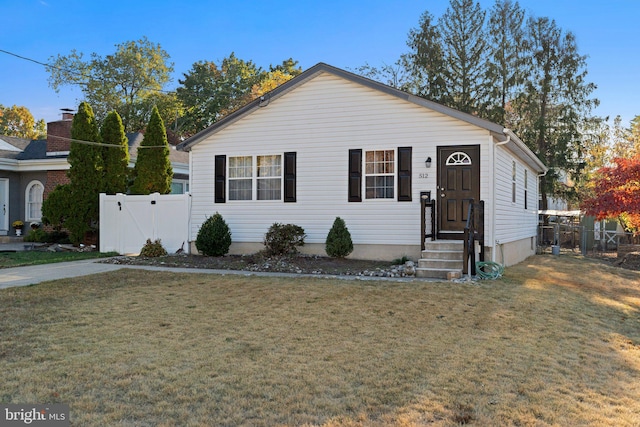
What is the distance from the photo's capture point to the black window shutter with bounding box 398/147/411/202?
465 inches

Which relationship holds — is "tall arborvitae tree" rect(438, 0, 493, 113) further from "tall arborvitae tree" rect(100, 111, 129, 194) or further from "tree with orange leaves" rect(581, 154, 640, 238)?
"tall arborvitae tree" rect(100, 111, 129, 194)

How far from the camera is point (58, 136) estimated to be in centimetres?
1947

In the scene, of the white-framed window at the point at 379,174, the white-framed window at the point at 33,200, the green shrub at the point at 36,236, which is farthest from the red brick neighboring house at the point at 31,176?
the white-framed window at the point at 379,174

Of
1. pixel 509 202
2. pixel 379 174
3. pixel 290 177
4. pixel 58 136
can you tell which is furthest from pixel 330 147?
pixel 58 136

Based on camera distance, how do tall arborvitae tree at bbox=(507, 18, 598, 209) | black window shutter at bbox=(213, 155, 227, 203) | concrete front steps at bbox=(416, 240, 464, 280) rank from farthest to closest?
1. tall arborvitae tree at bbox=(507, 18, 598, 209)
2. black window shutter at bbox=(213, 155, 227, 203)
3. concrete front steps at bbox=(416, 240, 464, 280)

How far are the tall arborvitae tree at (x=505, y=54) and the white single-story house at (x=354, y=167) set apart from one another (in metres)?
11.9

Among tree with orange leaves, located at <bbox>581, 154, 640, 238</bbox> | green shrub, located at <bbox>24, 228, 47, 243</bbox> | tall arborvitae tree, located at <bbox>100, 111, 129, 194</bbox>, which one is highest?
tall arborvitae tree, located at <bbox>100, 111, 129, 194</bbox>

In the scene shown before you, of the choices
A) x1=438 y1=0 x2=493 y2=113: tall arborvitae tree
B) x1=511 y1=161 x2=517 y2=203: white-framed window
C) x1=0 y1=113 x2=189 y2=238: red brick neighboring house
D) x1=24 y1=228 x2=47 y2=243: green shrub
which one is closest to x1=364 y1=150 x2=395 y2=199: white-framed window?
x1=511 y1=161 x2=517 y2=203: white-framed window

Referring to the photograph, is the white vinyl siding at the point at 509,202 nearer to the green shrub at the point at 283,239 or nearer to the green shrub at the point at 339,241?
the green shrub at the point at 339,241

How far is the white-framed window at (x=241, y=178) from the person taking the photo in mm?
13328

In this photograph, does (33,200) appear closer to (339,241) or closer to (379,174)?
(339,241)

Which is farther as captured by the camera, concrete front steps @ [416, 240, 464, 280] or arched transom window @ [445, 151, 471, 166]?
arched transom window @ [445, 151, 471, 166]

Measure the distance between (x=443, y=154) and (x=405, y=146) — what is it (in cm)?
90

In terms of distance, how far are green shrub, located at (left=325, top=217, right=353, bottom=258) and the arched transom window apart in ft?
9.27
